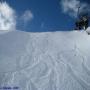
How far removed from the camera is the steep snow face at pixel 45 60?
2.55 meters

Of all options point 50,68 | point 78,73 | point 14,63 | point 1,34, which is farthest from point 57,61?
point 1,34

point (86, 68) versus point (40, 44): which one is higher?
point (40, 44)

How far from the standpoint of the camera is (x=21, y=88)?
2473 millimetres

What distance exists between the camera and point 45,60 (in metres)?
2.85

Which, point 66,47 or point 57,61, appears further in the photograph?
point 66,47

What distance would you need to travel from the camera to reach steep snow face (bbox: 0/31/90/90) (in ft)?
8.38

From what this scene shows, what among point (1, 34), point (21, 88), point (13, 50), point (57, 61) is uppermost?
point (1, 34)

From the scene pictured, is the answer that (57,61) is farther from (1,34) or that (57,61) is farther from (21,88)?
(1,34)

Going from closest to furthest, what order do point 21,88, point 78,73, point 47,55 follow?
point 21,88
point 78,73
point 47,55

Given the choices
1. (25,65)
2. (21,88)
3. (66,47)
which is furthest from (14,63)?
(66,47)

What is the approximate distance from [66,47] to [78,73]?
528mm

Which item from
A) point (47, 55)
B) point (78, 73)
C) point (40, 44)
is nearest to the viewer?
point (78, 73)

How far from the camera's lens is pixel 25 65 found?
276 cm

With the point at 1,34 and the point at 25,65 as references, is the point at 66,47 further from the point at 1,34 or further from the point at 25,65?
the point at 1,34
